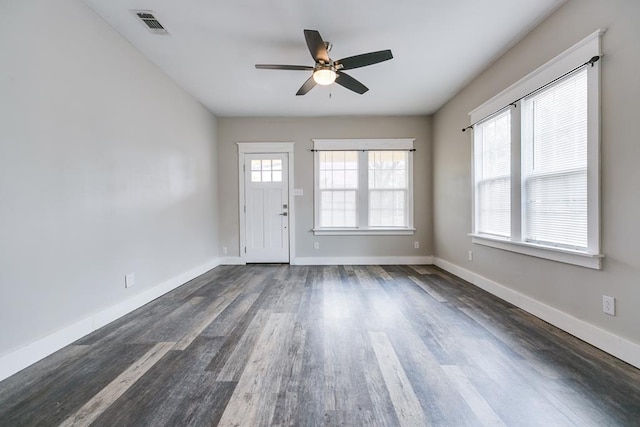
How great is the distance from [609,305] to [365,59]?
8.81 ft

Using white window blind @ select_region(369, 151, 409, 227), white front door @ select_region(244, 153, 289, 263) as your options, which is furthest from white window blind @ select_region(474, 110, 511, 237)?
white front door @ select_region(244, 153, 289, 263)

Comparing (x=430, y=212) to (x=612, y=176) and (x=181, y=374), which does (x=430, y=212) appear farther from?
(x=181, y=374)

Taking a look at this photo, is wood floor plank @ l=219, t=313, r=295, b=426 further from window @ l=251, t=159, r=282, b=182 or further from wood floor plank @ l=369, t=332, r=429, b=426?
window @ l=251, t=159, r=282, b=182

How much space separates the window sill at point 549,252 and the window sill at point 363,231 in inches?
64.7

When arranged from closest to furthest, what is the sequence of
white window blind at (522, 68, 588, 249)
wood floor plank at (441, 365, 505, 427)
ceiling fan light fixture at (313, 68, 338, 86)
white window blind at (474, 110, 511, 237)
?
wood floor plank at (441, 365, 505, 427)
white window blind at (522, 68, 588, 249)
ceiling fan light fixture at (313, 68, 338, 86)
white window blind at (474, 110, 511, 237)

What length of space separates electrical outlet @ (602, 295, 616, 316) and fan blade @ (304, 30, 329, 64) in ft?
9.46

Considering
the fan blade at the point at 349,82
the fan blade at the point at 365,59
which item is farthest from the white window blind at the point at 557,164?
the fan blade at the point at 349,82

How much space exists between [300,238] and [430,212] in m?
2.43

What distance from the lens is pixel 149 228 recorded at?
10.0 ft

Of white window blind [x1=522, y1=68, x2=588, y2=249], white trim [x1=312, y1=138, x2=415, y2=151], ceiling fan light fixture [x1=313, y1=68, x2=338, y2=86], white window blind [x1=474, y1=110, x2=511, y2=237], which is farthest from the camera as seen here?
white trim [x1=312, y1=138, x2=415, y2=151]

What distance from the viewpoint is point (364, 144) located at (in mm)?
4953

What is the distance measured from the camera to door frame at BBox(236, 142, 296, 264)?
4.96m

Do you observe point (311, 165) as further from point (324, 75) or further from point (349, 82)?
point (324, 75)

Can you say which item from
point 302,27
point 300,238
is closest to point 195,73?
point 302,27
